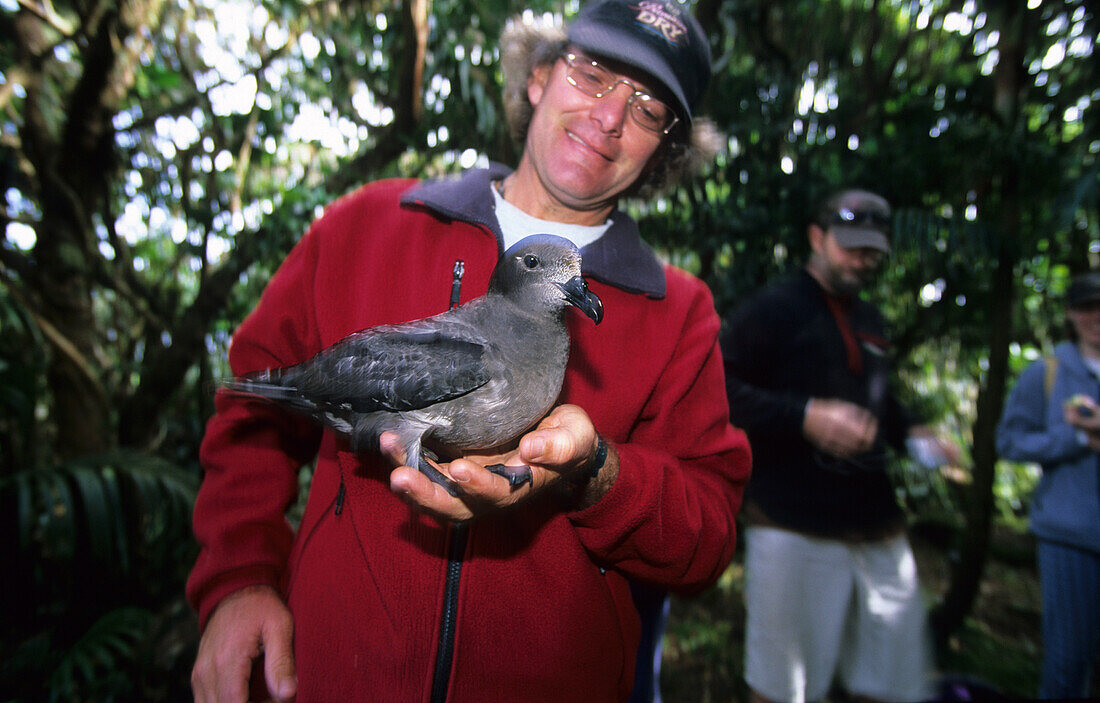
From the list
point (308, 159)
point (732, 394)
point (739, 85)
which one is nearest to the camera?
point (732, 394)

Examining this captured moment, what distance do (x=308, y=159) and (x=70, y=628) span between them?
12.9 feet

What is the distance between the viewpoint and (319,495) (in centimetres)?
140

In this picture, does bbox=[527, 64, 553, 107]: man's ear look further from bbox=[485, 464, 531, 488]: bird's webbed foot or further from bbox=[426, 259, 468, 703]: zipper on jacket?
bbox=[485, 464, 531, 488]: bird's webbed foot

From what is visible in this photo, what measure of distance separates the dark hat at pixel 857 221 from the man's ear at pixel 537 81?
1621 millimetres

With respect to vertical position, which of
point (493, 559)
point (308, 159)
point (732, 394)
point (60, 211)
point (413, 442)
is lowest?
point (493, 559)

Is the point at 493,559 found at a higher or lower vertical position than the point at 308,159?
lower

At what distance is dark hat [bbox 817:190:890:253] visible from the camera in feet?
7.97

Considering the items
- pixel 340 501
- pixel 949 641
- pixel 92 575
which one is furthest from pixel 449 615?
pixel 949 641

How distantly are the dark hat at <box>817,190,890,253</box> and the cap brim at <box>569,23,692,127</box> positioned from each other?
148 cm

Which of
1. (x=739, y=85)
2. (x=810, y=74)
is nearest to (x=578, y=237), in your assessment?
(x=739, y=85)

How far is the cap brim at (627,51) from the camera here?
1.29 metres

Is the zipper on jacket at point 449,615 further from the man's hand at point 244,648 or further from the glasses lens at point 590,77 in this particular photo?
the glasses lens at point 590,77

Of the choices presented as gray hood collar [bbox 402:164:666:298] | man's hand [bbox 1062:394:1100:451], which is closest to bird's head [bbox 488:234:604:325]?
gray hood collar [bbox 402:164:666:298]

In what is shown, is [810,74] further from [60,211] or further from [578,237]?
[60,211]
